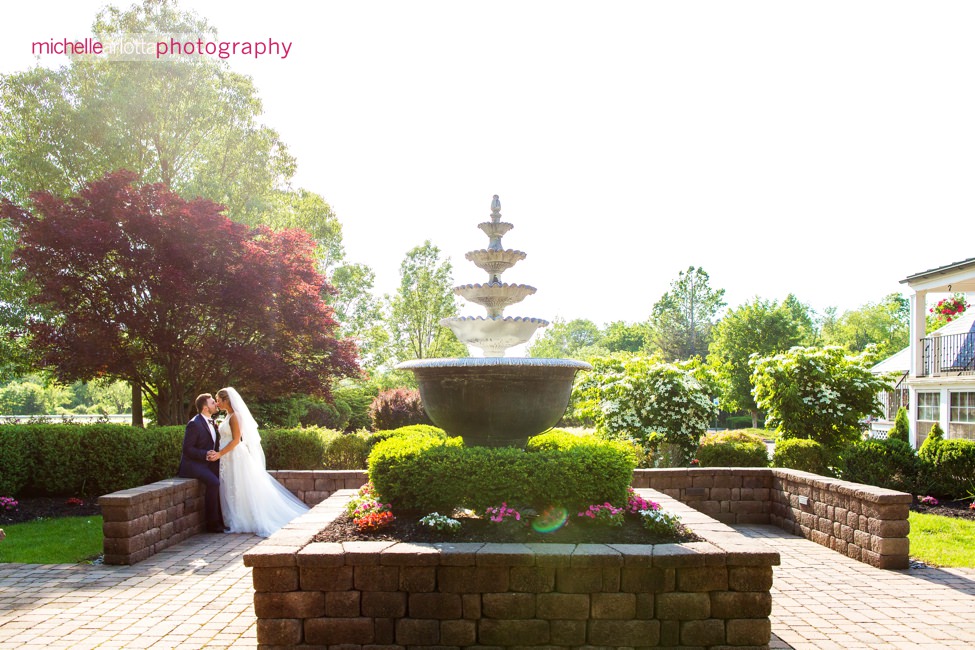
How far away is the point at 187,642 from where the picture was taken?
14.8 feet

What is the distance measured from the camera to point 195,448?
8.49 m

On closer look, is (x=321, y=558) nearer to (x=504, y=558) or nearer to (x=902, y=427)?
(x=504, y=558)

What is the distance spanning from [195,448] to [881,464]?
1012 cm

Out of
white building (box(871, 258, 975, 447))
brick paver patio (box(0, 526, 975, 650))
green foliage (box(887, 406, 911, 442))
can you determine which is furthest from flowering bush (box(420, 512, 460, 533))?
green foliage (box(887, 406, 911, 442))

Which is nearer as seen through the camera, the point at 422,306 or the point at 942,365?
the point at 942,365

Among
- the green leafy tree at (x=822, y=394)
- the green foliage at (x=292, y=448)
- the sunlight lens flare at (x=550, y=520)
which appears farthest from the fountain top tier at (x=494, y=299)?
the green leafy tree at (x=822, y=394)

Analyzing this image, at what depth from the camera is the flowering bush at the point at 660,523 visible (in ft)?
17.0

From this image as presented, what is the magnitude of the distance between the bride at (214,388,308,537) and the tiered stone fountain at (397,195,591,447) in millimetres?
3254

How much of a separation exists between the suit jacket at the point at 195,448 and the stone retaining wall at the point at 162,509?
21cm

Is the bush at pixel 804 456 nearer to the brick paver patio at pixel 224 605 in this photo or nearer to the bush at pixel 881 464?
the bush at pixel 881 464

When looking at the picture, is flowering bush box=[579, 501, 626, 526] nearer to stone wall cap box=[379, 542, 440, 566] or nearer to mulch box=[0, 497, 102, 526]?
stone wall cap box=[379, 542, 440, 566]

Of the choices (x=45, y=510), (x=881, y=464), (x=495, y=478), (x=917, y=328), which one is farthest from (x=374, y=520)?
(x=917, y=328)

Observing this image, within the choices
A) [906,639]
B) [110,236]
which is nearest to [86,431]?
[110,236]

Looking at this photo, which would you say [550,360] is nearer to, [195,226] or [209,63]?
[195,226]
